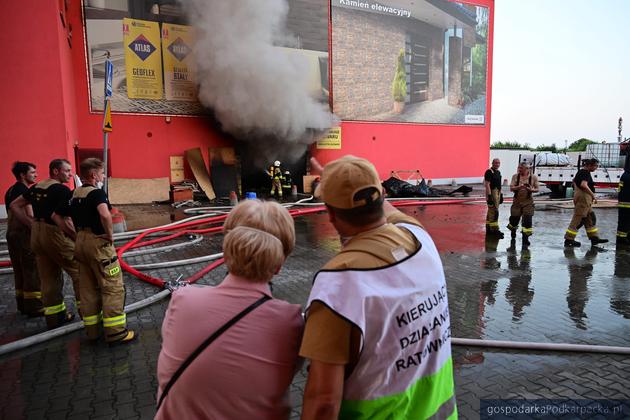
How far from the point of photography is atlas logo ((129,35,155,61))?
1511cm

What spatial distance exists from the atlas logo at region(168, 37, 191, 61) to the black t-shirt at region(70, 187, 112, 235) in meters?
13.7

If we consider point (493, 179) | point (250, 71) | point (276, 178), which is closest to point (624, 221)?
→ point (493, 179)

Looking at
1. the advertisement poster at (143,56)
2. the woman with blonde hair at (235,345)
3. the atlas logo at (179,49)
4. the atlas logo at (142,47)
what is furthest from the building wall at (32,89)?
the woman with blonde hair at (235,345)

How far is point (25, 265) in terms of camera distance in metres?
4.48

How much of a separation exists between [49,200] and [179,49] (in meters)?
13.6

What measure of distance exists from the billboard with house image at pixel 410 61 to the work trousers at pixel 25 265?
15.7m

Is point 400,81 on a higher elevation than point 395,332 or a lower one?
higher

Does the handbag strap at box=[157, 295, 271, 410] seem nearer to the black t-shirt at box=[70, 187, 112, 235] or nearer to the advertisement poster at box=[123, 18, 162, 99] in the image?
the black t-shirt at box=[70, 187, 112, 235]

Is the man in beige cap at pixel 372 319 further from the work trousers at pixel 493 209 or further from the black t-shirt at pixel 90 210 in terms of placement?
the work trousers at pixel 493 209

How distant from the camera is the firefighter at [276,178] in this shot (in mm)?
16359

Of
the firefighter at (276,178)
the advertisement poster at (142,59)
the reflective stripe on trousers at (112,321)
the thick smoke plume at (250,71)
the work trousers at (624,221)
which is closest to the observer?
the reflective stripe on trousers at (112,321)

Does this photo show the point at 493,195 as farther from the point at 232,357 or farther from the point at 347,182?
the point at 232,357

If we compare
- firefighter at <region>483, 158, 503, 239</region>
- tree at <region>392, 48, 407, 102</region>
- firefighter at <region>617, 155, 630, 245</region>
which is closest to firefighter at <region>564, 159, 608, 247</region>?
firefighter at <region>617, 155, 630, 245</region>

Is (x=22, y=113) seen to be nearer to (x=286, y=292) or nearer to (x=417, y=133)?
(x=286, y=292)
